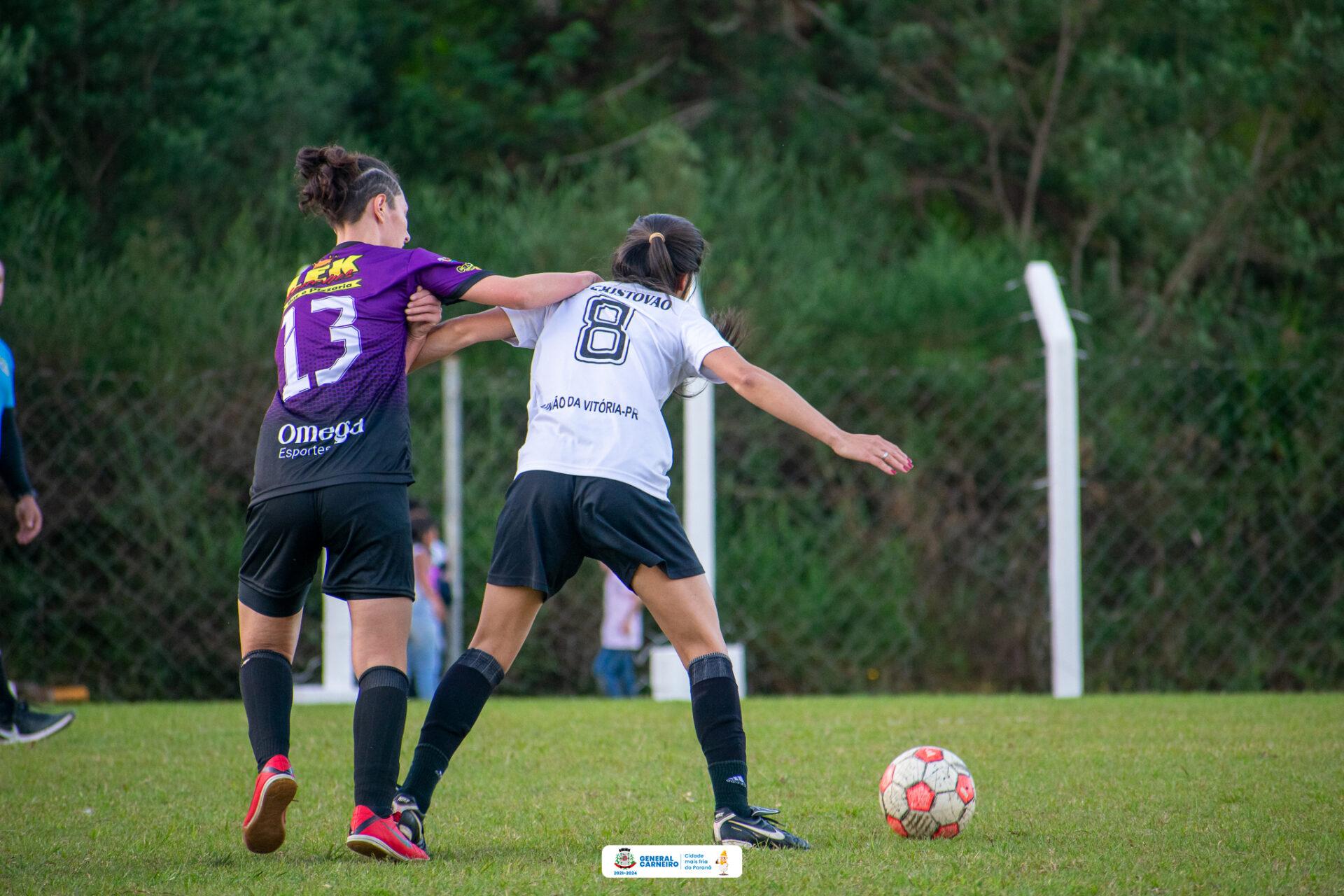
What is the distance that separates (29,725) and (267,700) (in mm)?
2628

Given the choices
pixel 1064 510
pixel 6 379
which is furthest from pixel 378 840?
pixel 1064 510

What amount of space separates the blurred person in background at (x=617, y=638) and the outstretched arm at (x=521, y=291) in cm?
548

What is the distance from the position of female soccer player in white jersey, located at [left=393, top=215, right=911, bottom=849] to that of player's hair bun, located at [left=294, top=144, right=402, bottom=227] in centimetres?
39

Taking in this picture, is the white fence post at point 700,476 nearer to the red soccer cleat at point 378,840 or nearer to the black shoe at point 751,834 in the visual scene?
the black shoe at point 751,834

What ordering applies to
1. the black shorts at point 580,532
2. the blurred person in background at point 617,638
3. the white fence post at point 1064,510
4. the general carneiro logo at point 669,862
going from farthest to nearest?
the blurred person in background at point 617,638 < the white fence post at point 1064,510 < the black shorts at point 580,532 < the general carneiro logo at point 669,862

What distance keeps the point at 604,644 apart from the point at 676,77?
8782 millimetres

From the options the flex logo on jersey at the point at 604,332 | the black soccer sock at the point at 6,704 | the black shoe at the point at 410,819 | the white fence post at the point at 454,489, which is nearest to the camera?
the black shoe at the point at 410,819

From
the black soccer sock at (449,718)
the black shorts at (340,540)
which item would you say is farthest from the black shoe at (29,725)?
the black soccer sock at (449,718)

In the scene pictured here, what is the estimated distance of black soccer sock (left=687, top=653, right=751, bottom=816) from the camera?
3123mm

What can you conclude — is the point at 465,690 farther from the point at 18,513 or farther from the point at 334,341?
the point at 18,513

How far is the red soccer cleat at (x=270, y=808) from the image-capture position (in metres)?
2.86

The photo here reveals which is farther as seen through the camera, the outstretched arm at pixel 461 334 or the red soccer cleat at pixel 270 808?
the outstretched arm at pixel 461 334

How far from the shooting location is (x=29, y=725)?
5141 millimetres

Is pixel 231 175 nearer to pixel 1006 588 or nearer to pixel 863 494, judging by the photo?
pixel 863 494
